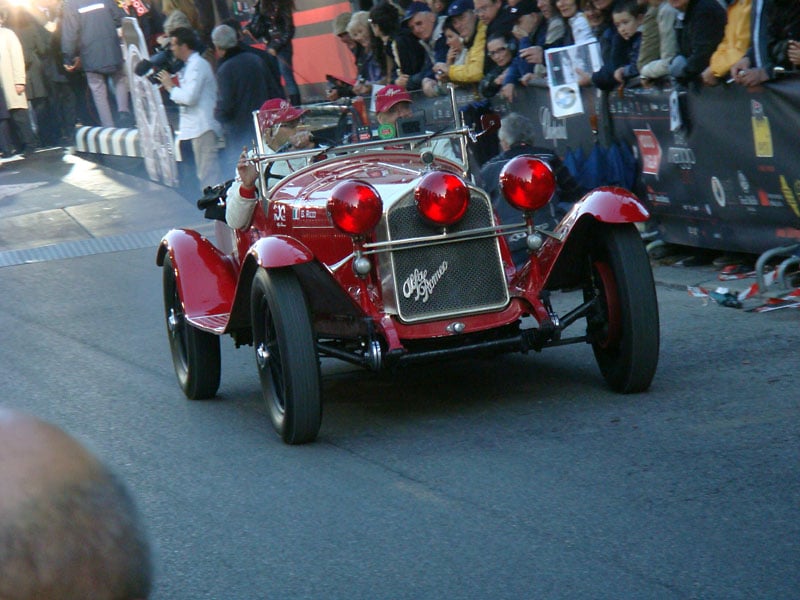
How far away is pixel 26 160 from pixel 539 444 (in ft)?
54.1

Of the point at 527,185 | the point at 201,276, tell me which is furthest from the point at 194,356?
the point at 527,185

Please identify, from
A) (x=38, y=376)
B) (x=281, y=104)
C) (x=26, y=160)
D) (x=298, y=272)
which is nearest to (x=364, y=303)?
(x=298, y=272)

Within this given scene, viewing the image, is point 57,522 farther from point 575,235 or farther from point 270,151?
point 270,151

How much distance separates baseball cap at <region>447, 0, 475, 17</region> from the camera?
11.6 metres

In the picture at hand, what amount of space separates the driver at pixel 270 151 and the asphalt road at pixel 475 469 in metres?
1.02

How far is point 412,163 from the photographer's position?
21.4 feet

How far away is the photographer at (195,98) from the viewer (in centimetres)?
1328

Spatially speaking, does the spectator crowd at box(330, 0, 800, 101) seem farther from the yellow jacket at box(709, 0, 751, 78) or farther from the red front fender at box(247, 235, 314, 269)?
the red front fender at box(247, 235, 314, 269)

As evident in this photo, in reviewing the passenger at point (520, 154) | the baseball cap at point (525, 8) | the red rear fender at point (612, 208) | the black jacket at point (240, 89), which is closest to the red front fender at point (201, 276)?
the red rear fender at point (612, 208)

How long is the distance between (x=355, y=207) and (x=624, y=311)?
1255 millimetres

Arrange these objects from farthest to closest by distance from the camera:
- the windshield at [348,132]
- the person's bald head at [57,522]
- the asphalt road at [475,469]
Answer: the windshield at [348,132] → the asphalt road at [475,469] → the person's bald head at [57,522]

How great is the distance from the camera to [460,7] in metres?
11.6

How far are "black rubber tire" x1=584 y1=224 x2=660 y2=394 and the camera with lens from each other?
8791 millimetres

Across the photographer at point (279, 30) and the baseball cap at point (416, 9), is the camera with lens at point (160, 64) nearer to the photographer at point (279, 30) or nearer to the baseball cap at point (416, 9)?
the photographer at point (279, 30)
